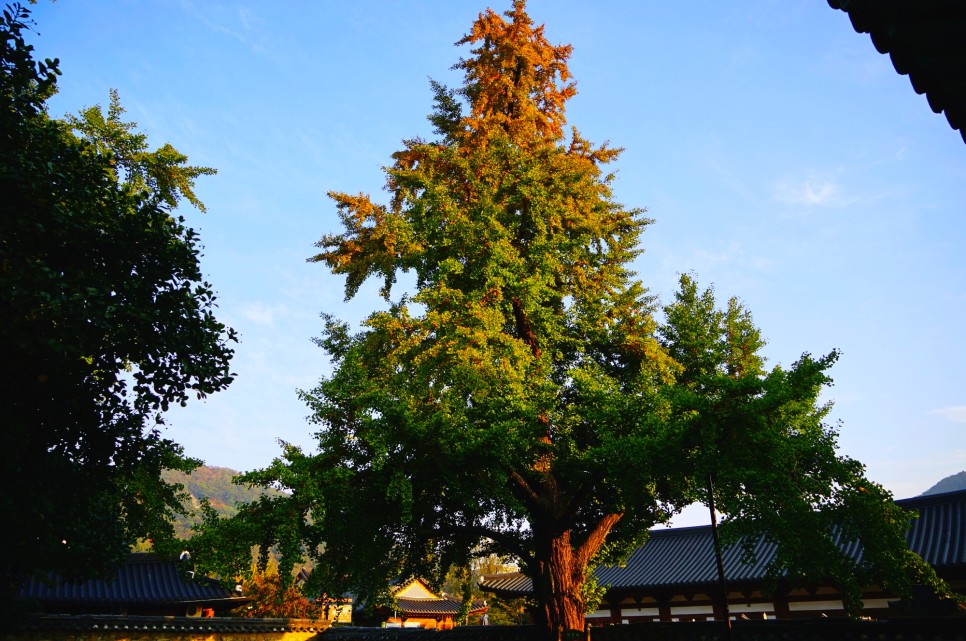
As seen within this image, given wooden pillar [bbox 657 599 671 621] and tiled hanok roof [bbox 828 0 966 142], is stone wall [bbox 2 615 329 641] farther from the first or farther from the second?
tiled hanok roof [bbox 828 0 966 142]

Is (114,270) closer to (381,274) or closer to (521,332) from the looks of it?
(381,274)

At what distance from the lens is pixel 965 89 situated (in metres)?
2.39

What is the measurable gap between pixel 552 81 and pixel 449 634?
17.5 metres

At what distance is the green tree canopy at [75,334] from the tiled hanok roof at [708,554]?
50.6 feet

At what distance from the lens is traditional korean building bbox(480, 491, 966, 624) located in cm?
1683

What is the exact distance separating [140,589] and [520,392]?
21.0 meters

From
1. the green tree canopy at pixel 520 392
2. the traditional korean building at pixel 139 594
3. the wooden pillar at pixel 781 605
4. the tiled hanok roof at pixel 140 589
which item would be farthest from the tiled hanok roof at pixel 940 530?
the tiled hanok roof at pixel 140 589

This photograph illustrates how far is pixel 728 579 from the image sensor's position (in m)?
19.2

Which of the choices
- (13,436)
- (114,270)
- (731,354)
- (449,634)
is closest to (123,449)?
(13,436)

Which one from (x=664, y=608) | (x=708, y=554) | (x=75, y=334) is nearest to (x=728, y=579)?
(x=708, y=554)

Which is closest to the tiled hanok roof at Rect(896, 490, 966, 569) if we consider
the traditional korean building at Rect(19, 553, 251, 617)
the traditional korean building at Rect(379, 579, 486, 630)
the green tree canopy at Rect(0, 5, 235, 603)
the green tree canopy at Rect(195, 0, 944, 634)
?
the green tree canopy at Rect(195, 0, 944, 634)

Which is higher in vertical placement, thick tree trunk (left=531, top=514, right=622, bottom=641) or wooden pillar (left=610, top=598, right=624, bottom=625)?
thick tree trunk (left=531, top=514, right=622, bottom=641)

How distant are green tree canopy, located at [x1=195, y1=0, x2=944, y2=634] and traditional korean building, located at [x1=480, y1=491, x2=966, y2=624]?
264 inches

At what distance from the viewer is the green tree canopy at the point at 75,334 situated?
7.14m
